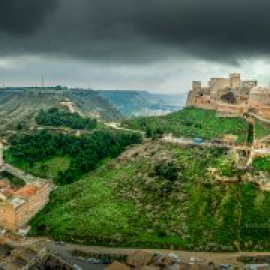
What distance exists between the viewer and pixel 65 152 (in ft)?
423

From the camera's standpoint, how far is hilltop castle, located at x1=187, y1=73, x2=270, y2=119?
423 feet

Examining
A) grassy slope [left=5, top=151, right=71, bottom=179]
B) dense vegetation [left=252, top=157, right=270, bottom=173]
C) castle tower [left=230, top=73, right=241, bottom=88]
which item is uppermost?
castle tower [left=230, top=73, right=241, bottom=88]

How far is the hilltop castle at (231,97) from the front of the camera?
423ft

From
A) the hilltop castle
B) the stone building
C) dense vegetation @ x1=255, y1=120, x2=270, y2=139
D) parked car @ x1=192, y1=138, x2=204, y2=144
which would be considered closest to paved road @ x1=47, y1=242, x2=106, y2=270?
the stone building

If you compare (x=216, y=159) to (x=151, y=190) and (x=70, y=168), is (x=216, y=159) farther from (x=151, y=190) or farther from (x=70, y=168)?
(x=70, y=168)

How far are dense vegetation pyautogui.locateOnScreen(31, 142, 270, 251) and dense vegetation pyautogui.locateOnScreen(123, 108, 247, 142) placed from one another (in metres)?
16.6

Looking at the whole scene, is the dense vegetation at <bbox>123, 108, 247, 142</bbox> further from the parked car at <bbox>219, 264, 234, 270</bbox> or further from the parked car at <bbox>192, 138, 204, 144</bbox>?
the parked car at <bbox>219, 264, 234, 270</bbox>

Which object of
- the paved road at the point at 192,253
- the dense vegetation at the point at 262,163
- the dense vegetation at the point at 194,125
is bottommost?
the paved road at the point at 192,253

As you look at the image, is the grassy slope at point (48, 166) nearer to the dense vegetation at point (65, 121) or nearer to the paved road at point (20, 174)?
the paved road at point (20, 174)

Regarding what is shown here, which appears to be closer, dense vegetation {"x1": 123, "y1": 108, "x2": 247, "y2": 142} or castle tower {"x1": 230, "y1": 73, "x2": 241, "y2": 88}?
dense vegetation {"x1": 123, "y1": 108, "x2": 247, "y2": 142}

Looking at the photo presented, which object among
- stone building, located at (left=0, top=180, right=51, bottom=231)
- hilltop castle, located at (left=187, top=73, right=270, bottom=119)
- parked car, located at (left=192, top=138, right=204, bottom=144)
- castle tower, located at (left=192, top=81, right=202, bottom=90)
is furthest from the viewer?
castle tower, located at (left=192, top=81, right=202, bottom=90)

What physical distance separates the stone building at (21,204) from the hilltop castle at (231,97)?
51.4m

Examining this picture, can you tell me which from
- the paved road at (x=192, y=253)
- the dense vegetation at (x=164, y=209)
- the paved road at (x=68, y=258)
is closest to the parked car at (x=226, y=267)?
the paved road at (x=192, y=253)

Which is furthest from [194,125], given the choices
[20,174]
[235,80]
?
[20,174]
